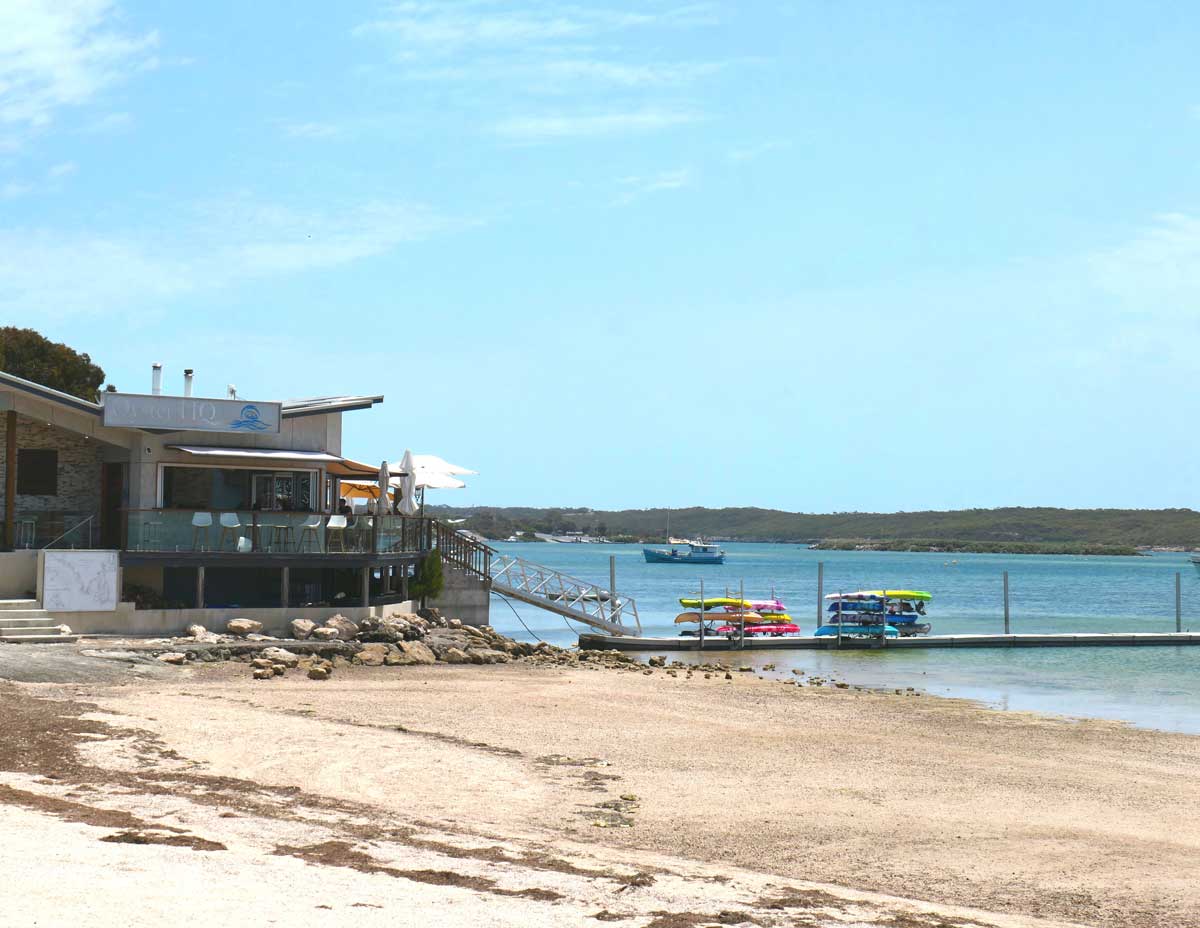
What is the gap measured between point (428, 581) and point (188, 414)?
7.76m

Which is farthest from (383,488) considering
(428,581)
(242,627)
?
(242,627)

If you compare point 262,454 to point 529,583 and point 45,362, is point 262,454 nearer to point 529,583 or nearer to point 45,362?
point 529,583

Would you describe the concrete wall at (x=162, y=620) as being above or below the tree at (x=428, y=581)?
below

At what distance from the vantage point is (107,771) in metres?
12.4

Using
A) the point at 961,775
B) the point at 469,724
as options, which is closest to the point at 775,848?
the point at 961,775

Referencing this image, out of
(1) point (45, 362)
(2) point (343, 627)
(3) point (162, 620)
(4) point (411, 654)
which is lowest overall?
(4) point (411, 654)

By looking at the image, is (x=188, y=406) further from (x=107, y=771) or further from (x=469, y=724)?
(x=107, y=771)

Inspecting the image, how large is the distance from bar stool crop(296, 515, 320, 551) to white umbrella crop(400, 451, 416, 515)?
3.53 metres

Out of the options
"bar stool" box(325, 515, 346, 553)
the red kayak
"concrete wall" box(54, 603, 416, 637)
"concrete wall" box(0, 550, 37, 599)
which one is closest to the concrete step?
"concrete wall" box(54, 603, 416, 637)

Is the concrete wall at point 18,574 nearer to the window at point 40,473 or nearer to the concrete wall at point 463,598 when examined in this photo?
the window at point 40,473

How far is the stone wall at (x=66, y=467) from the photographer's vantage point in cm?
2766

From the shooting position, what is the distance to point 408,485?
102 feet

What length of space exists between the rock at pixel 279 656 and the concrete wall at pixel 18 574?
491cm

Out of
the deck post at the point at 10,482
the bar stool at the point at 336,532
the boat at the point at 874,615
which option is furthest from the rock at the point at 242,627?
the boat at the point at 874,615
